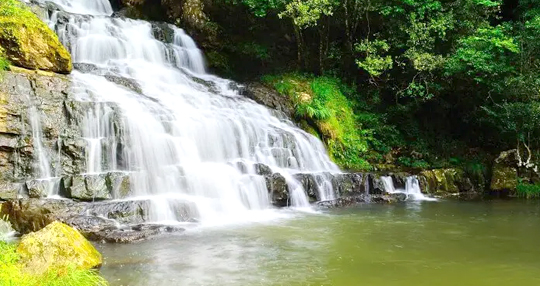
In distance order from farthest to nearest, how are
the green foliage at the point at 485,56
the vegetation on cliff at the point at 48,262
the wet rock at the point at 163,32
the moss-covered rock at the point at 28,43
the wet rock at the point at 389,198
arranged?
the wet rock at the point at 163,32 → the green foliage at the point at 485,56 → the wet rock at the point at 389,198 → the moss-covered rock at the point at 28,43 → the vegetation on cliff at the point at 48,262

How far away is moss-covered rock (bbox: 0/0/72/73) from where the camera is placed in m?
11.0

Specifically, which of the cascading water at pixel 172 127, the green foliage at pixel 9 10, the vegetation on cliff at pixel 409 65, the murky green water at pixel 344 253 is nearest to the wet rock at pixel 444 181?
the vegetation on cliff at pixel 409 65

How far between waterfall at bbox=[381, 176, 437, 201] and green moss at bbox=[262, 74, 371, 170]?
1.51 metres

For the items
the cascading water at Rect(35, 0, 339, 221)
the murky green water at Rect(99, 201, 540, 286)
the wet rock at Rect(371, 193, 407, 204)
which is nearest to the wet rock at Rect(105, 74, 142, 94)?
the cascading water at Rect(35, 0, 339, 221)

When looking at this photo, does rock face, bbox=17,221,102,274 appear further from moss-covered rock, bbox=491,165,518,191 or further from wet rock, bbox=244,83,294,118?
moss-covered rock, bbox=491,165,518,191

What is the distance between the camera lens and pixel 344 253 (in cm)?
712

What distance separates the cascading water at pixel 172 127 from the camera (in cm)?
1038

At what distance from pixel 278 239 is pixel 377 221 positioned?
2.80 metres

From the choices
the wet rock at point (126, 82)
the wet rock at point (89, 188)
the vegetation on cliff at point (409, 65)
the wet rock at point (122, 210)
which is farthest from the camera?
the vegetation on cliff at point (409, 65)

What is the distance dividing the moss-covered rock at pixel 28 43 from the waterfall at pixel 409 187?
9.94 meters

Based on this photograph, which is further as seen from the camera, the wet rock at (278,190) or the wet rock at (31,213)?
the wet rock at (278,190)

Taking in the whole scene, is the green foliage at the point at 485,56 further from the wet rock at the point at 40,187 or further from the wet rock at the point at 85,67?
the wet rock at the point at 40,187

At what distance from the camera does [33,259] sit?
534 centimetres

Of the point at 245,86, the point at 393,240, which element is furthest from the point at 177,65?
the point at 393,240
